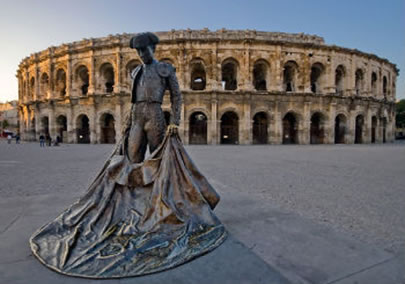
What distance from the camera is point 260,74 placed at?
24.3 m

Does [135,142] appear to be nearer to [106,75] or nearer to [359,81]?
[106,75]

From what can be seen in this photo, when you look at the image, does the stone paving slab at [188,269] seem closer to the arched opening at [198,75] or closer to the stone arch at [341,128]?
the arched opening at [198,75]

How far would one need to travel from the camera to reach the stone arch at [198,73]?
20.6 meters

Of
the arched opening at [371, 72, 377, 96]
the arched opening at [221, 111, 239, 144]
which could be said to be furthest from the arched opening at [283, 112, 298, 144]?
the arched opening at [371, 72, 377, 96]

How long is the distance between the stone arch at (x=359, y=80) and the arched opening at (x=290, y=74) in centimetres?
801

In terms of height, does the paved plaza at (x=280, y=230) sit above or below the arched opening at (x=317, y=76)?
below

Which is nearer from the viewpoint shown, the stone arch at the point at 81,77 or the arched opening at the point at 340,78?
the stone arch at the point at 81,77

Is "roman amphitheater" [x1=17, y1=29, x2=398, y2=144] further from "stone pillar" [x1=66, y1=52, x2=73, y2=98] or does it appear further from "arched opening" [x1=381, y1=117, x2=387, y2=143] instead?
"arched opening" [x1=381, y1=117, x2=387, y2=143]

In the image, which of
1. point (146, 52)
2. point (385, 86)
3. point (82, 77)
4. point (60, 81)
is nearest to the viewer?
point (146, 52)

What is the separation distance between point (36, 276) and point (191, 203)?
1.60m

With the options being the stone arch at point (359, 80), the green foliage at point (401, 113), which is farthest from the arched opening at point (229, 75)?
the green foliage at point (401, 113)

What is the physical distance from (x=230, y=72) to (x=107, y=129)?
1570cm

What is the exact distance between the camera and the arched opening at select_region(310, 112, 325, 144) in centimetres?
2233

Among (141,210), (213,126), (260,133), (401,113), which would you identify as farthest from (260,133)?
(401,113)
